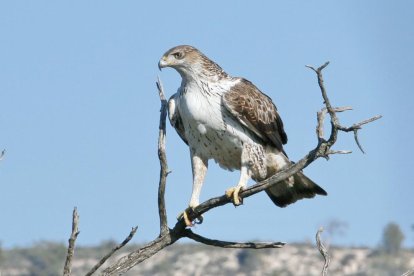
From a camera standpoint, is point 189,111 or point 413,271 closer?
point 413,271

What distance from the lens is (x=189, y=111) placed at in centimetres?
1105

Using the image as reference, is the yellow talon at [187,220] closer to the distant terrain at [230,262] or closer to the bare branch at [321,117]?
the bare branch at [321,117]

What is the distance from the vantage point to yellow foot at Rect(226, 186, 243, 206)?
10578 mm

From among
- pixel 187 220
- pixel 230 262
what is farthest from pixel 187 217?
pixel 230 262

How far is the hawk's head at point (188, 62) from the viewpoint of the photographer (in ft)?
36.9

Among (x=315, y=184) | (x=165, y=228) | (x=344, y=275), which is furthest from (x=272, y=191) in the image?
(x=344, y=275)

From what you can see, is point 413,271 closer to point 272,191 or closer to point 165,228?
point 165,228

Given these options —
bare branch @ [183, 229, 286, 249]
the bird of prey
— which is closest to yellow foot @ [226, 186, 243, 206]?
the bird of prey

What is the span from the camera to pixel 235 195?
420 inches

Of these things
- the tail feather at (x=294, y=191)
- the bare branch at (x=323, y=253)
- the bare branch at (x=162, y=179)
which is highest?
the tail feather at (x=294, y=191)

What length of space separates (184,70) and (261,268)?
64.7m

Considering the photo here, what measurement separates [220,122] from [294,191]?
1.17 m

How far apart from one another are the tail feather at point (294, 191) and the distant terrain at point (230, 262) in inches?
2216

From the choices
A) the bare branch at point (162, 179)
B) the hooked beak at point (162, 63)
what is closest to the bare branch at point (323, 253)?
the bare branch at point (162, 179)
